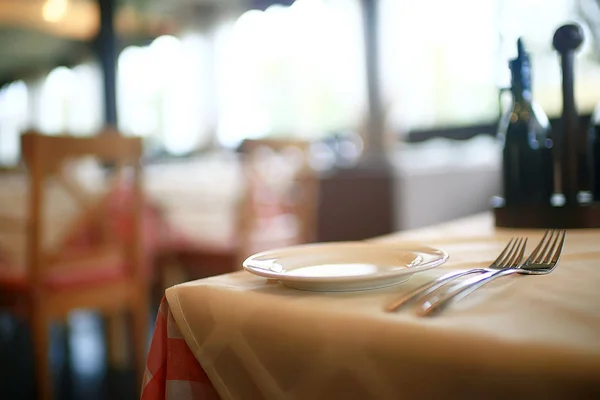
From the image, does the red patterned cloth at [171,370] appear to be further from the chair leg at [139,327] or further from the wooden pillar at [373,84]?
the wooden pillar at [373,84]

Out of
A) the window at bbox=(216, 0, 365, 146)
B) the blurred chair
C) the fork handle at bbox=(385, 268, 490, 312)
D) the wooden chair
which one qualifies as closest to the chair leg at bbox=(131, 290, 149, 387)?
the wooden chair

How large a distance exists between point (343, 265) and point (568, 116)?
60 cm

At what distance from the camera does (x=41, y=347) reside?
62.7 inches

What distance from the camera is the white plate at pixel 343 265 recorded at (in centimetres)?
47

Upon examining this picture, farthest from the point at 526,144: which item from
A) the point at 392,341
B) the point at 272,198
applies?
the point at 272,198

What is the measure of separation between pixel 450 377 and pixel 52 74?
6141 mm

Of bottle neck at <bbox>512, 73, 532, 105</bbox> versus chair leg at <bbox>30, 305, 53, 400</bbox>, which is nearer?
bottle neck at <bbox>512, 73, 532, 105</bbox>

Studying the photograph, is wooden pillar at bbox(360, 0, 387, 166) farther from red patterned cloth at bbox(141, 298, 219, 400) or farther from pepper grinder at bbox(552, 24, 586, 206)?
red patterned cloth at bbox(141, 298, 219, 400)

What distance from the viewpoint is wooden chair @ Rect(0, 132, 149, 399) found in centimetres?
158

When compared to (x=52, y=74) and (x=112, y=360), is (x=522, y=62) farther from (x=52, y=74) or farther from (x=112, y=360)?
(x=52, y=74)

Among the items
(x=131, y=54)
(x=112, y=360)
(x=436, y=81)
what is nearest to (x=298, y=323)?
(x=112, y=360)

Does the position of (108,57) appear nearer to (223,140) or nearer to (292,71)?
(223,140)

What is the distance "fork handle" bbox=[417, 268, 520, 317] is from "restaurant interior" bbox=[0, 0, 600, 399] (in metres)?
0.66

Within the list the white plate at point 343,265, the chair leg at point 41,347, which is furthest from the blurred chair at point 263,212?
the white plate at point 343,265
